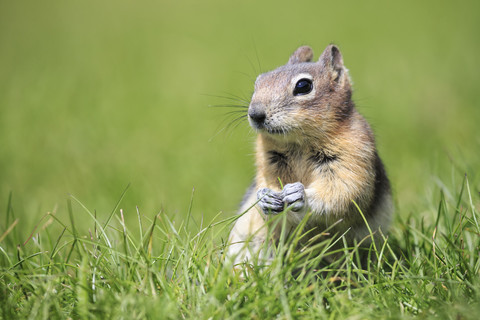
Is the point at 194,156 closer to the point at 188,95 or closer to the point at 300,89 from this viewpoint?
the point at 188,95

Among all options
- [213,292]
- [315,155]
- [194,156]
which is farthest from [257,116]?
[194,156]

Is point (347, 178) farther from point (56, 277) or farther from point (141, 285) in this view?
point (56, 277)

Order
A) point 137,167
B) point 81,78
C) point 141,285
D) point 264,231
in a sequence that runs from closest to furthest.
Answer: point 141,285, point 264,231, point 137,167, point 81,78

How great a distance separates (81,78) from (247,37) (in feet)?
15.0

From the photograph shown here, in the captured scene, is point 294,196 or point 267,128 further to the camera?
point 267,128

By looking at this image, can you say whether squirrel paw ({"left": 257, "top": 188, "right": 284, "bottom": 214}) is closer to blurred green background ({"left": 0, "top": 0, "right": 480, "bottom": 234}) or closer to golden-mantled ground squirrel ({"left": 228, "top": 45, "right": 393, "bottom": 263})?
golden-mantled ground squirrel ({"left": 228, "top": 45, "right": 393, "bottom": 263})

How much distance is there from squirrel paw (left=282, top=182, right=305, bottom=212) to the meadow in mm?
257

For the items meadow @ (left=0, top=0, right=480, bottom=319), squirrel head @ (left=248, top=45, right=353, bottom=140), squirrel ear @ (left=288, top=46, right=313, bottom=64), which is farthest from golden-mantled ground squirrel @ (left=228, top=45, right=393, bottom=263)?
squirrel ear @ (left=288, top=46, right=313, bottom=64)

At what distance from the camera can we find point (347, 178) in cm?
314

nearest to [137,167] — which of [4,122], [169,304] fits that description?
[4,122]

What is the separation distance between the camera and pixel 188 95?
8.78 meters

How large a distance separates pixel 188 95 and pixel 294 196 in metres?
6.07

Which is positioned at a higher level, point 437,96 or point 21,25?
point 21,25

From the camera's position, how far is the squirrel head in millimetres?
3145
